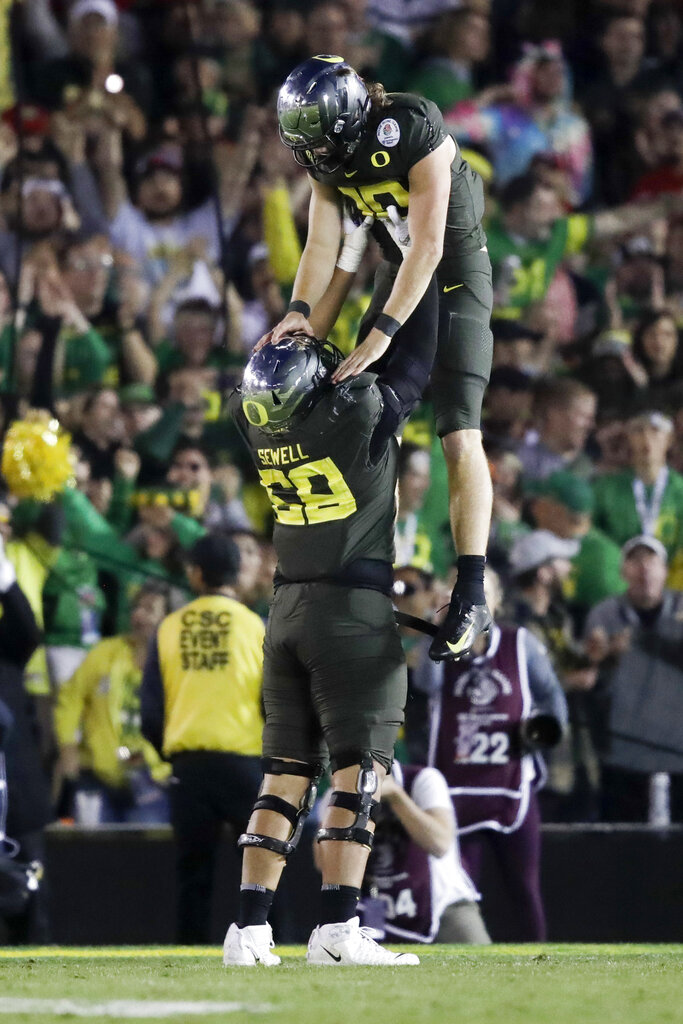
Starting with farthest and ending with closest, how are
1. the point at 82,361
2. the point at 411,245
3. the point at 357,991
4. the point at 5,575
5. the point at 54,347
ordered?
the point at 82,361 → the point at 54,347 → the point at 5,575 → the point at 411,245 → the point at 357,991

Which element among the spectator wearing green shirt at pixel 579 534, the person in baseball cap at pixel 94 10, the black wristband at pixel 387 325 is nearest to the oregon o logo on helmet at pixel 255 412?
the black wristband at pixel 387 325

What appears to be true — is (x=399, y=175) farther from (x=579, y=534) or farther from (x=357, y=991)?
(x=579, y=534)

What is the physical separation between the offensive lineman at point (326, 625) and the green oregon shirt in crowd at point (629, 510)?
13.0ft

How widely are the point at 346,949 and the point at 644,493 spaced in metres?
4.64

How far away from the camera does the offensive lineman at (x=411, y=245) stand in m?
5.39

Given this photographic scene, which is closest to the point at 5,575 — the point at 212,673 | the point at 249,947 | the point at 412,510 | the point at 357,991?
the point at 212,673

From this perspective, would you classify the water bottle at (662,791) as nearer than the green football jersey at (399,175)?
No

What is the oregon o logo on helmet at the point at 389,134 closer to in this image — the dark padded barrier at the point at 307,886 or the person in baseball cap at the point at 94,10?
the dark padded barrier at the point at 307,886

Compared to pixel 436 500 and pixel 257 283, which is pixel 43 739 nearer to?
pixel 436 500

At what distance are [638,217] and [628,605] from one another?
145 inches

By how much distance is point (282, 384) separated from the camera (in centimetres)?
510

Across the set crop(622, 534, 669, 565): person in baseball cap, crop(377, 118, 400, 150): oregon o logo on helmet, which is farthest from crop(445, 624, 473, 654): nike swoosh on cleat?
crop(622, 534, 669, 565): person in baseball cap

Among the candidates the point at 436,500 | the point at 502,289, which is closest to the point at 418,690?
the point at 436,500

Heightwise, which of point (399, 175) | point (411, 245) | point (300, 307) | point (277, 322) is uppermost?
point (277, 322)
